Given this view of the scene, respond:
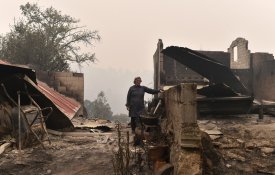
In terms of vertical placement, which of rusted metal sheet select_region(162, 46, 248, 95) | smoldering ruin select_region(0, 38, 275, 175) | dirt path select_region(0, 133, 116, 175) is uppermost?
rusted metal sheet select_region(162, 46, 248, 95)

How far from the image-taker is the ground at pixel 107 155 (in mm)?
5512

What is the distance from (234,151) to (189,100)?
1.94m

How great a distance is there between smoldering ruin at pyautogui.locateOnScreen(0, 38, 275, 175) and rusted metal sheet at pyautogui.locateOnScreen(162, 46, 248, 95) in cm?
3

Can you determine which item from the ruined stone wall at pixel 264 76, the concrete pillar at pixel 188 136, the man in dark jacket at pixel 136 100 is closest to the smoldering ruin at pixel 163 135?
the concrete pillar at pixel 188 136

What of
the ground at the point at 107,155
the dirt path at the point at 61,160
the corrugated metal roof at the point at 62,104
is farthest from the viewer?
the corrugated metal roof at the point at 62,104

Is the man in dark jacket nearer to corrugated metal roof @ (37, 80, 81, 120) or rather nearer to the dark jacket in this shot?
the dark jacket

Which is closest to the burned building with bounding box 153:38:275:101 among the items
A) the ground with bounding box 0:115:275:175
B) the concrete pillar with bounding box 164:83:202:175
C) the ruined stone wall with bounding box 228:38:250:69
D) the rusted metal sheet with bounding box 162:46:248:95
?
the ruined stone wall with bounding box 228:38:250:69

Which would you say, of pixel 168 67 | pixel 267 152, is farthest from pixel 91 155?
pixel 168 67

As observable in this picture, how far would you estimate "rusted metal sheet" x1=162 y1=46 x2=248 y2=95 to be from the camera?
9609 millimetres

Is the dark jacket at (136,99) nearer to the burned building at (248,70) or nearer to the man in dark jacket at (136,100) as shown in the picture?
the man in dark jacket at (136,100)

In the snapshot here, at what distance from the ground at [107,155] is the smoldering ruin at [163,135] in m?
0.02

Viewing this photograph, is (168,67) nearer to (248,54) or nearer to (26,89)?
(248,54)

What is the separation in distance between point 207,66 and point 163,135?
4.49 m

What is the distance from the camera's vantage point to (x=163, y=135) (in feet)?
20.0
